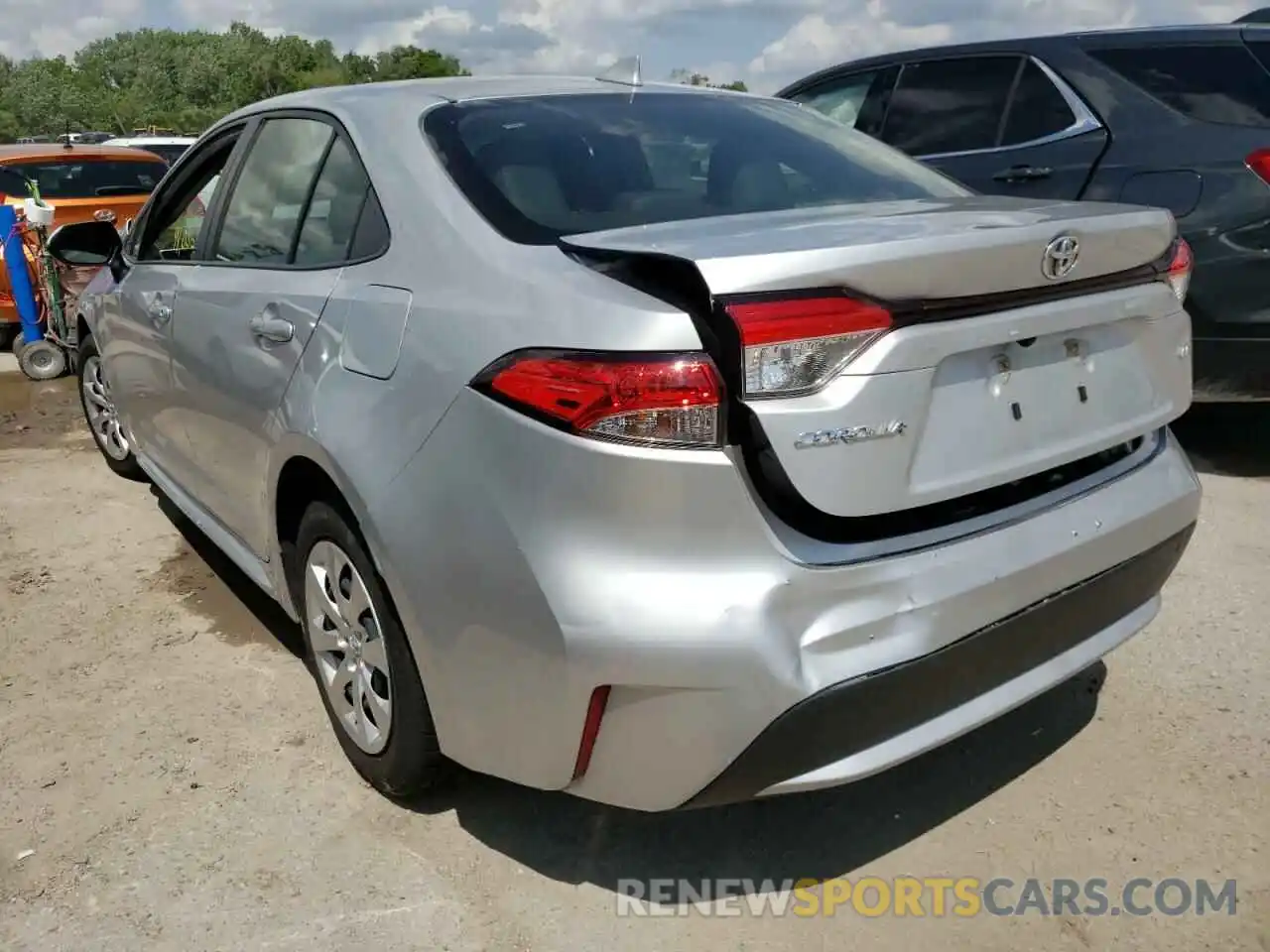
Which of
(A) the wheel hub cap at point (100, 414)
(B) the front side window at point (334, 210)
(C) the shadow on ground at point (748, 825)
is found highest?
(B) the front side window at point (334, 210)

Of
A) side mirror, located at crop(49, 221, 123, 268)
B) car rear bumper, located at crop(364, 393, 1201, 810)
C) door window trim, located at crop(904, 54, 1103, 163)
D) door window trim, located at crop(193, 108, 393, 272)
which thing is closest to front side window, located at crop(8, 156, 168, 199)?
side mirror, located at crop(49, 221, 123, 268)

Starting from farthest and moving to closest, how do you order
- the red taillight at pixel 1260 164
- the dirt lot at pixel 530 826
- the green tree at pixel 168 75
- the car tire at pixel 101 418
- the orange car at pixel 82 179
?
1. the green tree at pixel 168 75
2. the orange car at pixel 82 179
3. the car tire at pixel 101 418
4. the red taillight at pixel 1260 164
5. the dirt lot at pixel 530 826

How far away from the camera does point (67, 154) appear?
934 cm

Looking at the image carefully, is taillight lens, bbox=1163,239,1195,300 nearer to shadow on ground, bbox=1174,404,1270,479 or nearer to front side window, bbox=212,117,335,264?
front side window, bbox=212,117,335,264

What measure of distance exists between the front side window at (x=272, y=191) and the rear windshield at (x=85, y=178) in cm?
659

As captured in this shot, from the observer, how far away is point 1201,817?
2459 mm

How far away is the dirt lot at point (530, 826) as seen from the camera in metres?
2.20

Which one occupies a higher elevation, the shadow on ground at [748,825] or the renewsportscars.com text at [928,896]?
the shadow on ground at [748,825]

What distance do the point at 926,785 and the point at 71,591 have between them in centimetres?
299

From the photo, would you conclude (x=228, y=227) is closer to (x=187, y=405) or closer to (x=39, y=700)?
(x=187, y=405)

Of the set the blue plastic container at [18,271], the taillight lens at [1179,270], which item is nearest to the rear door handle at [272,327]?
the taillight lens at [1179,270]

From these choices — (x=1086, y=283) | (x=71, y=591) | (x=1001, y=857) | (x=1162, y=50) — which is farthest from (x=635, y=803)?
(x=1162, y=50)

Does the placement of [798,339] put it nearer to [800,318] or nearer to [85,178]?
[800,318]

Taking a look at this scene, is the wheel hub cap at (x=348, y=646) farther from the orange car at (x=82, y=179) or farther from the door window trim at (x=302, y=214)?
the orange car at (x=82, y=179)
